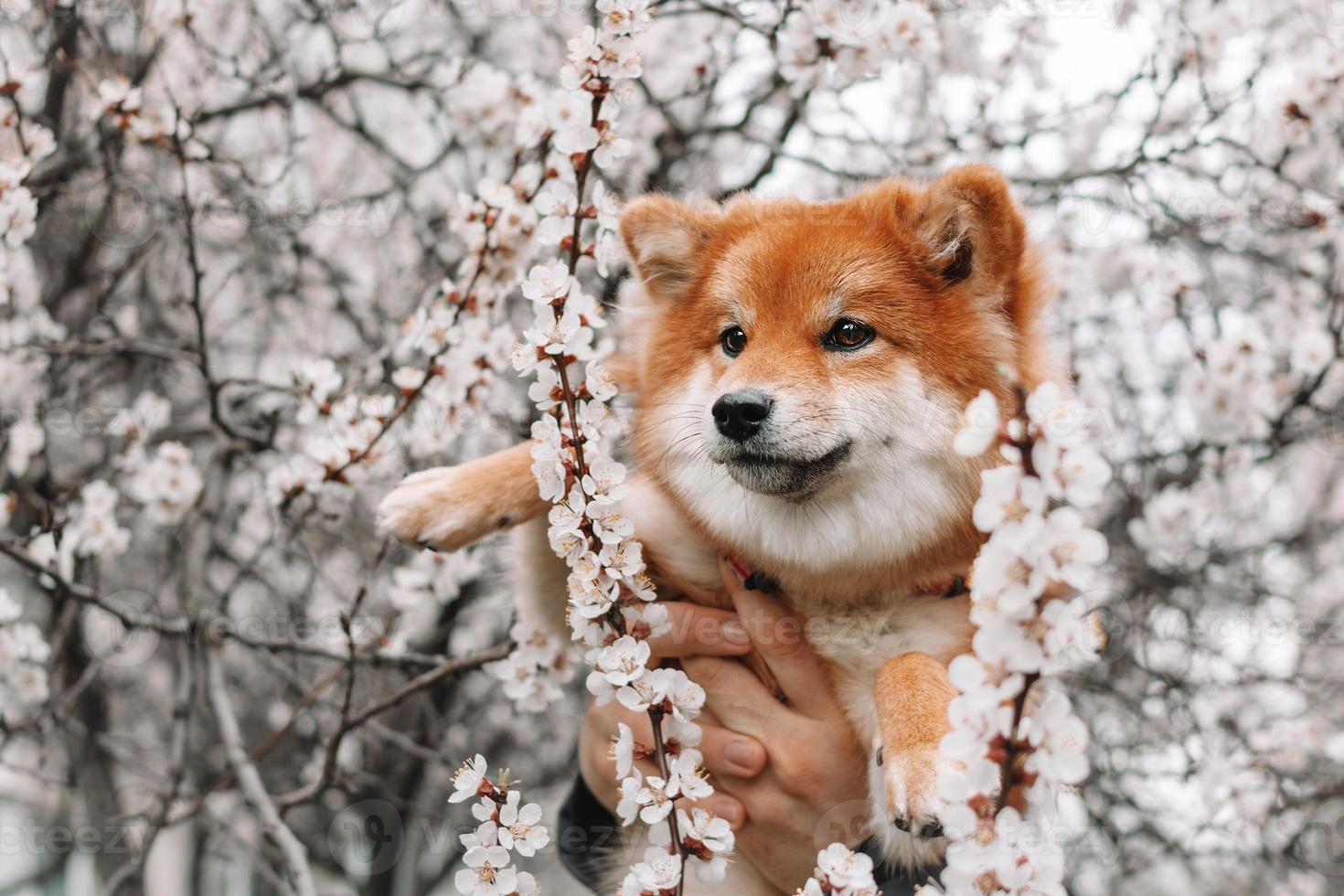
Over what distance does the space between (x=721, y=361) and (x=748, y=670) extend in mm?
775

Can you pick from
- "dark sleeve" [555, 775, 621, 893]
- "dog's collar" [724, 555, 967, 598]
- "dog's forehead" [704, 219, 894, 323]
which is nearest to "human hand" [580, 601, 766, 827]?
"dog's collar" [724, 555, 967, 598]

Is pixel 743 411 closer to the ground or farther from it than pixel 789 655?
farther from it

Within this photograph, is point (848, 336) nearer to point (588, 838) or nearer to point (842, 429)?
point (842, 429)

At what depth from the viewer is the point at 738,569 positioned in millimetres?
2480

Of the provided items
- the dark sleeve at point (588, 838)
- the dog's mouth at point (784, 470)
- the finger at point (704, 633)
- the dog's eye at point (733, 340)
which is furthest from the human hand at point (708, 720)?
the dog's eye at point (733, 340)

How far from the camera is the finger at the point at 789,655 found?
2402mm

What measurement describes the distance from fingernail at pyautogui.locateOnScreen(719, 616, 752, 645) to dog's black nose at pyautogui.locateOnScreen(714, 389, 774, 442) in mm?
542

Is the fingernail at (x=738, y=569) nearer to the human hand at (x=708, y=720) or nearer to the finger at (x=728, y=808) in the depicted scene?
the human hand at (x=708, y=720)

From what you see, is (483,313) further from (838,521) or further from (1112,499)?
(1112,499)

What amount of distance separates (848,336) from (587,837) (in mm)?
1593

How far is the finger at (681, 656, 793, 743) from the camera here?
7.93ft

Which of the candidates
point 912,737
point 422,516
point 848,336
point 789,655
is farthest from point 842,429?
point 422,516

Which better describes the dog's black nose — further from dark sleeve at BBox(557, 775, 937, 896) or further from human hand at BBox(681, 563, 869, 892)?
dark sleeve at BBox(557, 775, 937, 896)

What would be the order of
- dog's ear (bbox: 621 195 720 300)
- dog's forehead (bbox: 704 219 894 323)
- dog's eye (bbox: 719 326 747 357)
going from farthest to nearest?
dog's ear (bbox: 621 195 720 300) < dog's eye (bbox: 719 326 747 357) < dog's forehead (bbox: 704 219 894 323)
